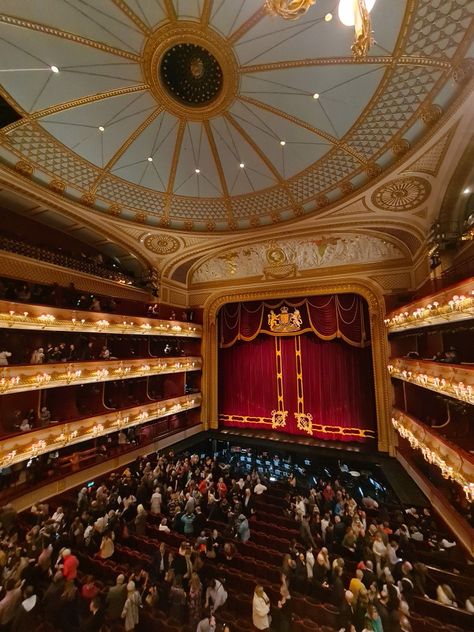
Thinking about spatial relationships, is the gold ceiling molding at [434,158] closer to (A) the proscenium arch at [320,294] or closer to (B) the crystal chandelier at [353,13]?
(B) the crystal chandelier at [353,13]

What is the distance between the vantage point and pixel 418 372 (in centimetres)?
783

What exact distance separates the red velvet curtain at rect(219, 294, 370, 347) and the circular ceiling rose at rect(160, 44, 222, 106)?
30.4 feet

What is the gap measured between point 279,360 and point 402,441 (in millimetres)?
6139

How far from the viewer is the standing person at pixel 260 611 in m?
4.16

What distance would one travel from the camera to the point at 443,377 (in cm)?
639

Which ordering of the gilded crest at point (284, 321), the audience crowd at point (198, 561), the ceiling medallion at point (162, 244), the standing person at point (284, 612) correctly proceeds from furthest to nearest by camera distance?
the gilded crest at point (284, 321) < the ceiling medallion at point (162, 244) < the audience crowd at point (198, 561) < the standing person at point (284, 612)

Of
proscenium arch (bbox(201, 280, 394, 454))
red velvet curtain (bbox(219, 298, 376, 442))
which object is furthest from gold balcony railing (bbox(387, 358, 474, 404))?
red velvet curtain (bbox(219, 298, 376, 442))

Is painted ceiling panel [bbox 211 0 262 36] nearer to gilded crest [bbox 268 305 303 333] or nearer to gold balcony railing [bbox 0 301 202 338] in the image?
gold balcony railing [bbox 0 301 202 338]

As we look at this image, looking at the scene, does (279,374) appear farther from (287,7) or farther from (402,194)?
(287,7)

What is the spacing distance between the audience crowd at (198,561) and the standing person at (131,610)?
0.05 ft

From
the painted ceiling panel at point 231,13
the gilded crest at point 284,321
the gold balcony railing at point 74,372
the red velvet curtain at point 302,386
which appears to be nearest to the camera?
the painted ceiling panel at point 231,13

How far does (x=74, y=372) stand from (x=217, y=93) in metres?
8.89

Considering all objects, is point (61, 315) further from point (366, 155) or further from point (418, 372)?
point (418, 372)

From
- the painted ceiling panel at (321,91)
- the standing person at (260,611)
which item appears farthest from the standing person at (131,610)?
the painted ceiling panel at (321,91)
